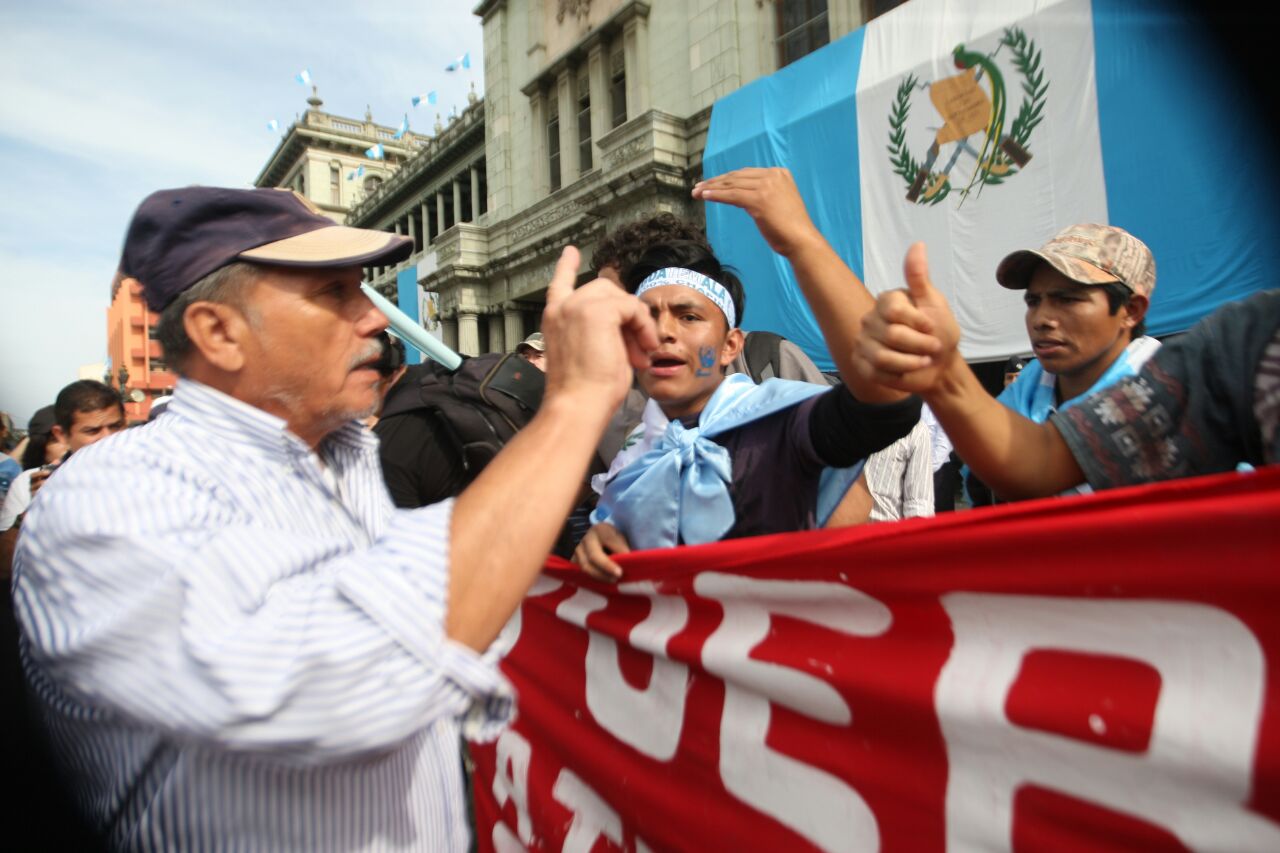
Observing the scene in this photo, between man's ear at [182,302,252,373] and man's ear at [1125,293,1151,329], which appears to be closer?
man's ear at [182,302,252,373]

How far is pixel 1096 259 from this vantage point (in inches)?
84.3

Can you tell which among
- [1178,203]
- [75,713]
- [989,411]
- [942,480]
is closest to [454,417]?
[75,713]

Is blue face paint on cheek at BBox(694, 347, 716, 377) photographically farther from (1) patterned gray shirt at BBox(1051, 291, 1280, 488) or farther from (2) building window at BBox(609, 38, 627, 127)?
(2) building window at BBox(609, 38, 627, 127)

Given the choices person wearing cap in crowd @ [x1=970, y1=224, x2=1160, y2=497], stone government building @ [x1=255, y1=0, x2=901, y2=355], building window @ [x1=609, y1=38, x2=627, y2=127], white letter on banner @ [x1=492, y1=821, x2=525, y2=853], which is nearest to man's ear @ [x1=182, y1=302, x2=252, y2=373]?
white letter on banner @ [x1=492, y1=821, x2=525, y2=853]

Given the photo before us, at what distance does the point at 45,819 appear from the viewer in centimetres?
95

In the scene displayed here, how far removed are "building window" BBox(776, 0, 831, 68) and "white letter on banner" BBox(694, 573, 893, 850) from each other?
11.7 m

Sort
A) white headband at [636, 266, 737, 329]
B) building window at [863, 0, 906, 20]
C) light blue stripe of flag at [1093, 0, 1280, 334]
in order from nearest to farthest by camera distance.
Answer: white headband at [636, 266, 737, 329], light blue stripe of flag at [1093, 0, 1280, 334], building window at [863, 0, 906, 20]

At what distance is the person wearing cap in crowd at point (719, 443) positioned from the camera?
1356 millimetres

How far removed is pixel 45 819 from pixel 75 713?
18 cm

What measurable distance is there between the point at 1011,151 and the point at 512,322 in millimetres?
13190

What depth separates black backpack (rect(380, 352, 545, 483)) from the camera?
97.3 inches

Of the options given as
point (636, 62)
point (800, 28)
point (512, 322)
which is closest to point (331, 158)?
point (512, 322)

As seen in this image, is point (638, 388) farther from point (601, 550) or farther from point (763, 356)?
point (601, 550)

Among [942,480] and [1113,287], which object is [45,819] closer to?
[1113,287]
